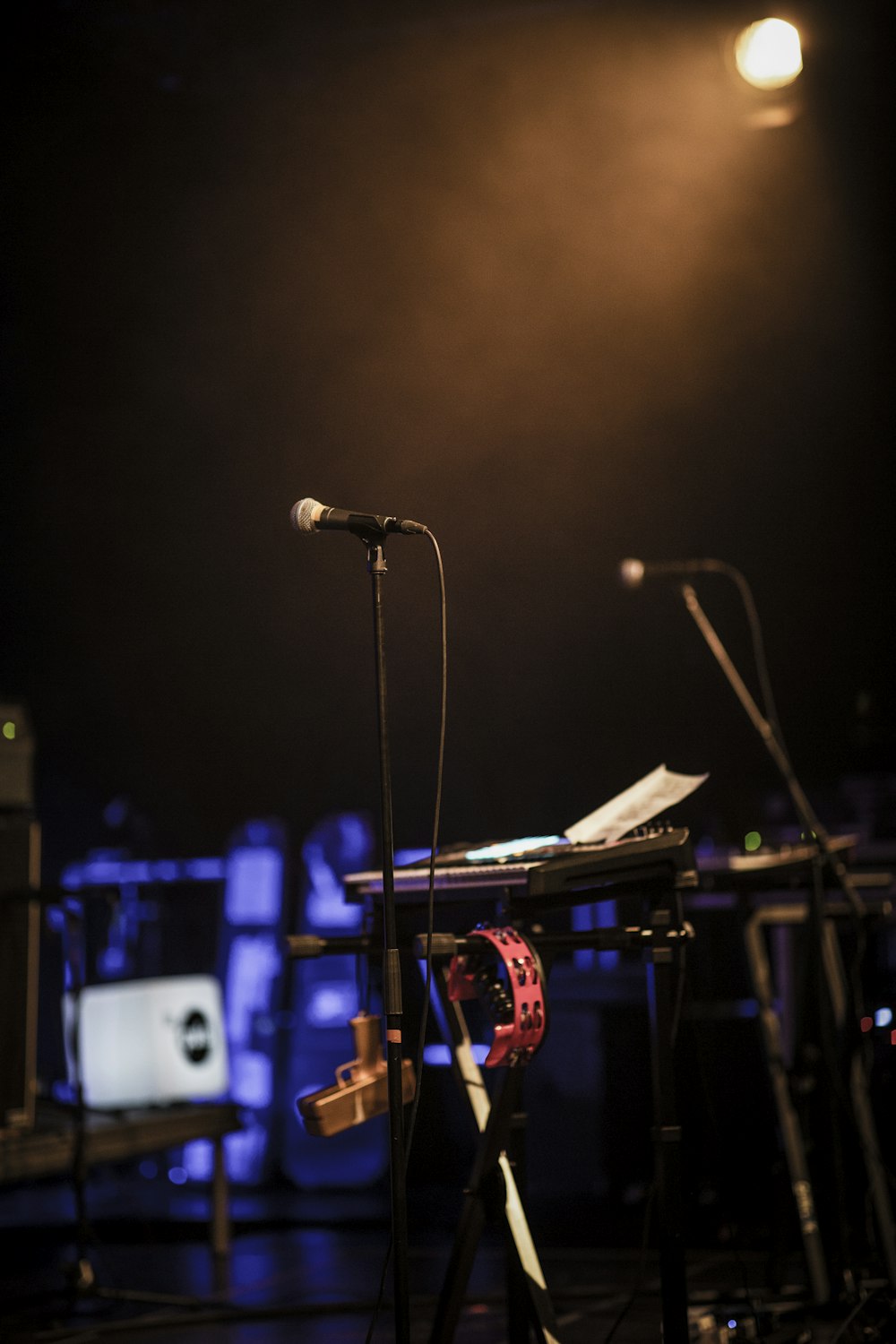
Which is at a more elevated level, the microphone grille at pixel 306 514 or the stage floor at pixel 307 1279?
the microphone grille at pixel 306 514

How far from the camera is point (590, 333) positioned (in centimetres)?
566

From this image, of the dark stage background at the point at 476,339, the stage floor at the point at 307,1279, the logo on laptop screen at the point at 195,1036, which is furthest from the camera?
the dark stage background at the point at 476,339

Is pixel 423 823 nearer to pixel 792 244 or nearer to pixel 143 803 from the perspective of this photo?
pixel 143 803

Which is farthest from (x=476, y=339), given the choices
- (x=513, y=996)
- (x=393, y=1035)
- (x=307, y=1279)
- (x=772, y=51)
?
(x=393, y=1035)

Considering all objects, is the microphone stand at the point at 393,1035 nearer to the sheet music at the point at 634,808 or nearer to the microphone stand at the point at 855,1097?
the sheet music at the point at 634,808

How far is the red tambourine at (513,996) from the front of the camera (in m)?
2.27

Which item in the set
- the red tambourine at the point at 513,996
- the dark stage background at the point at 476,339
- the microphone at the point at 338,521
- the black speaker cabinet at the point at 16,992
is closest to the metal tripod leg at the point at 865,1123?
the red tambourine at the point at 513,996

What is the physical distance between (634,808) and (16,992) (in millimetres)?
2188

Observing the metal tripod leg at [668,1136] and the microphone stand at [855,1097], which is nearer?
the metal tripod leg at [668,1136]

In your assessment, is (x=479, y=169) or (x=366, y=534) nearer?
(x=366, y=534)

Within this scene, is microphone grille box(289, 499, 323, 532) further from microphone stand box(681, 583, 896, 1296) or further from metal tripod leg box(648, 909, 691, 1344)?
microphone stand box(681, 583, 896, 1296)

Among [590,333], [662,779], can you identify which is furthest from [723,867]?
[590,333]

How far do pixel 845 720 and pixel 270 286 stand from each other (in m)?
3.27

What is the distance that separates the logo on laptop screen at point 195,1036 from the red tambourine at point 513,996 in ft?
9.20
